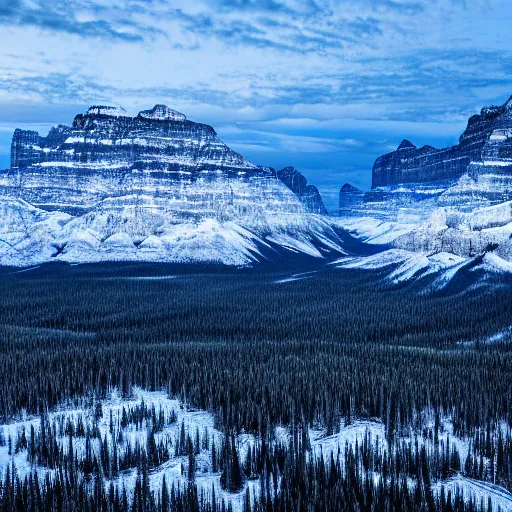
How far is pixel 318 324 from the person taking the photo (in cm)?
11181

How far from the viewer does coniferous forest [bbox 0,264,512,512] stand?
3750cm

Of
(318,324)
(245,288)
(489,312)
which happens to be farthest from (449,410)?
(245,288)

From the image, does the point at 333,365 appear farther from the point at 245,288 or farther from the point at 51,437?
the point at 245,288

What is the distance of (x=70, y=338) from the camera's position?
315 ft

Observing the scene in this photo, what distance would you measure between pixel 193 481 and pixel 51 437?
40.5 feet

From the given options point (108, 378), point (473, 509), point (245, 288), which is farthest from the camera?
point (245, 288)

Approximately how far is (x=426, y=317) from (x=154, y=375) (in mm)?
63060

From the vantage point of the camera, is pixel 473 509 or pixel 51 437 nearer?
pixel 473 509

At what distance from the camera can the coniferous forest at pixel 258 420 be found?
37.5 metres

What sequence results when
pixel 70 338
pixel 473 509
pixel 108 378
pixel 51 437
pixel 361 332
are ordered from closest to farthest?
pixel 473 509, pixel 51 437, pixel 108 378, pixel 70 338, pixel 361 332

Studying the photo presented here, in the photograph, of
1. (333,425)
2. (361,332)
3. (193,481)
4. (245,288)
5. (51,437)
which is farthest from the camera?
(245,288)

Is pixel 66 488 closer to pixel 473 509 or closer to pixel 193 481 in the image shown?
pixel 193 481

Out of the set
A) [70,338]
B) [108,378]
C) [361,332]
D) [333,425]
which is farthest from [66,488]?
[361,332]

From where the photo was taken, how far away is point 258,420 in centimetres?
5088
